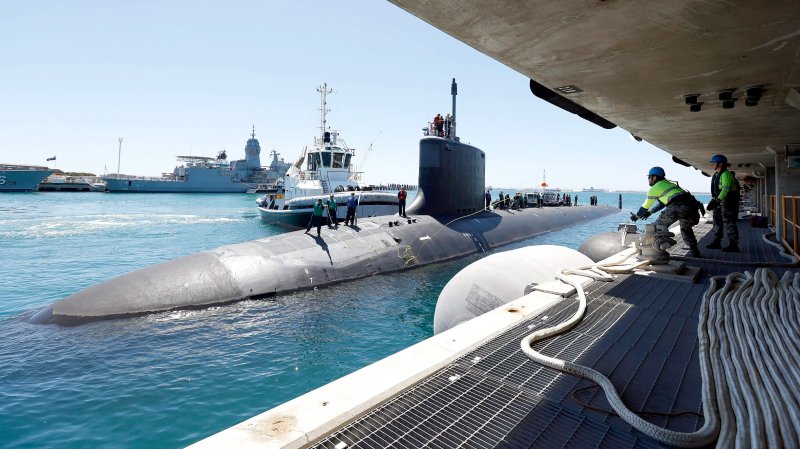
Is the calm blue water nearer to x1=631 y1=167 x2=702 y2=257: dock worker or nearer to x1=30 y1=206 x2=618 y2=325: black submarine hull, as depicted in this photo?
x1=30 y1=206 x2=618 y2=325: black submarine hull

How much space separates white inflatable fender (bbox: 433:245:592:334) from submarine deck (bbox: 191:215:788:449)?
2.12 metres

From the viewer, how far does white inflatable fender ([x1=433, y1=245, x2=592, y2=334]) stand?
6359mm

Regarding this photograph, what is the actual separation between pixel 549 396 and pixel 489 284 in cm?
374

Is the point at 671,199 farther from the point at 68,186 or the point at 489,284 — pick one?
the point at 68,186

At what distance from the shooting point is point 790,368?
2828mm

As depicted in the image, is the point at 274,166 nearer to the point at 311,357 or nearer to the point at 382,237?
the point at 382,237

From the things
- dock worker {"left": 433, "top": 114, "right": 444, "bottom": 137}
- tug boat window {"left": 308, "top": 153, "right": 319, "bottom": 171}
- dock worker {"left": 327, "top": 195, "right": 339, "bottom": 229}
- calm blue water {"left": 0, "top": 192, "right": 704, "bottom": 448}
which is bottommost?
calm blue water {"left": 0, "top": 192, "right": 704, "bottom": 448}

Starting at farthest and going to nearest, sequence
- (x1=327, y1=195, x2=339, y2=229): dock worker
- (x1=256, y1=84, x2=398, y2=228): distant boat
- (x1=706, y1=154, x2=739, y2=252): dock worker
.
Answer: (x1=256, y1=84, x2=398, y2=228): distant boat
(x1=327, y1=195, x2=339, y2=229): dock worker
(x1=706, y1=154, x2=739, y2=252): dock worker

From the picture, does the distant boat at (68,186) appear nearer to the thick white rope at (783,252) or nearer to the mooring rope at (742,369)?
the mooring rope at (742,369)

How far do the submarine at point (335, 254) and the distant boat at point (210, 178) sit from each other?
86041 mm

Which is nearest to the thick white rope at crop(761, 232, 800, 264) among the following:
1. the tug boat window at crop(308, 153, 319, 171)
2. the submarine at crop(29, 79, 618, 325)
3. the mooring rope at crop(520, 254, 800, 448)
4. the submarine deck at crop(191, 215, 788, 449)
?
the mooring rope at crop(520, 254, 800, 448)

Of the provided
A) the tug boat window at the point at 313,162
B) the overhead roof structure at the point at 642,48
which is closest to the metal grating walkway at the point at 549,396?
the overhead roof structure at the point at 642,48

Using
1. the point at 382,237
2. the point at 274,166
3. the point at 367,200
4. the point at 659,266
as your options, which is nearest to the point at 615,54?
the point at 659,266

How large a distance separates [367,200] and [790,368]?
101 feet
